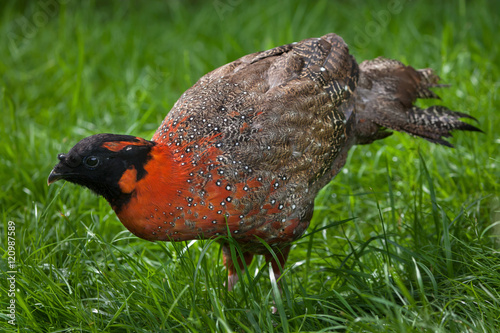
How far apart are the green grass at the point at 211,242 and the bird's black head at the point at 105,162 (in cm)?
40

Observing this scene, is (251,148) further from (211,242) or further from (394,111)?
(394,111)

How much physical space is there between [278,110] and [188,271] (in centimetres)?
103

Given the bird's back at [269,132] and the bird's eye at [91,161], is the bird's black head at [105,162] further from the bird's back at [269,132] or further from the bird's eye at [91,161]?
the bird's back at [269,132]

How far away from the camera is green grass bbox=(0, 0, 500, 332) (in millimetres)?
3043

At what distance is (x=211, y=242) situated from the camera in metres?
2.98

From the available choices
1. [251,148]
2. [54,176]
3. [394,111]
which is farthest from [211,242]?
[394,111]

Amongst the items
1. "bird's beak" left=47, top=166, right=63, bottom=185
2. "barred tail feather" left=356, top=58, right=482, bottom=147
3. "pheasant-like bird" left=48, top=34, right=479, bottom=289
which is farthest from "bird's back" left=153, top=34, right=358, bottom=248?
"bird's beak" left=47, top=166, right=63, bottom=185

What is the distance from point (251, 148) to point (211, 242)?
0.57m

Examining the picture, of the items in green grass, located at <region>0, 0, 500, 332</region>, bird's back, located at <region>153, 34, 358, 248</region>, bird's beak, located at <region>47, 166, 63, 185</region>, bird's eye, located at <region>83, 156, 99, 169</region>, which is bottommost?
green grass, located at <region>0, 0, 500, 332</region>

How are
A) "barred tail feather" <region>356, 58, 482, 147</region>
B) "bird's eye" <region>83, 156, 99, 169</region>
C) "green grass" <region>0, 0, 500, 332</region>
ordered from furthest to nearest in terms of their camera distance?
"barred tail feather" <region>356, 58, 482, 147</region>
"green grass" <region>0, 0, 500, 332</region>
"bird's eye" <region>83, 156, 99, 169</region>

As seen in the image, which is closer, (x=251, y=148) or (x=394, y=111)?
(x=251, y=148)

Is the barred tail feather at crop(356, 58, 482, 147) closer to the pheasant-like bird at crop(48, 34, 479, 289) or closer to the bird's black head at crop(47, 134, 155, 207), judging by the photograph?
the pheasant-like bird at crop(48, 34, 479, 289)

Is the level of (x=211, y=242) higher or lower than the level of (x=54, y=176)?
lower

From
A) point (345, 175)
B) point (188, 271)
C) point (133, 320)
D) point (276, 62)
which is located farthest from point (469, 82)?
point (133, 320)
